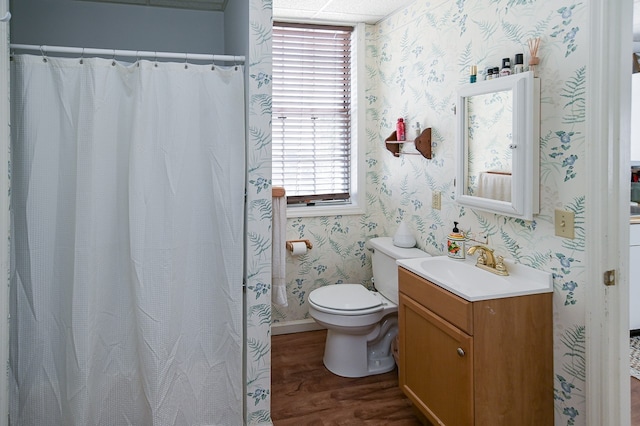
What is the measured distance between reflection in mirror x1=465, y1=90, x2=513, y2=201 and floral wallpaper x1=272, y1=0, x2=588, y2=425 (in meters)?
0.15

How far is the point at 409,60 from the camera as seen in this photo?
10.4 ft

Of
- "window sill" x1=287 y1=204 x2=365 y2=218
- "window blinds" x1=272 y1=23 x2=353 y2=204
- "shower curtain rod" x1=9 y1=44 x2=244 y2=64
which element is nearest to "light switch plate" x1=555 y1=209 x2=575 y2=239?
"shower curtain rod" x1=9 y1=44 x2=244 y2=64

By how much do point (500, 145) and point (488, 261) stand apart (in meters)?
0.56

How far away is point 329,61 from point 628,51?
2.22 m

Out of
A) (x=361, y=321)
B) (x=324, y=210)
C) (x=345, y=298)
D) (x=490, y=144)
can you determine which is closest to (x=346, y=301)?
(x=345, y=298)

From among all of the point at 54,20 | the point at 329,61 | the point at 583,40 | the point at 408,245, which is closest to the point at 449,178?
the point at 408,245

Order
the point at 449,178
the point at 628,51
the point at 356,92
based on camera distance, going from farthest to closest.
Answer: the point at 356,92
the point at 449,178
the point at 628,51

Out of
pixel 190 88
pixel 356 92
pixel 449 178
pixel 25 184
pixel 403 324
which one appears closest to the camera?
pixel 25 184

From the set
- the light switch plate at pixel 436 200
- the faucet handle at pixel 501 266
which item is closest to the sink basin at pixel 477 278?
the faucet handle at pixel 501 266

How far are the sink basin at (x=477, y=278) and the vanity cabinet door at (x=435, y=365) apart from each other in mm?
166

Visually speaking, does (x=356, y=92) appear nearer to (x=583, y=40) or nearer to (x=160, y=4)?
(x=160, y=4)

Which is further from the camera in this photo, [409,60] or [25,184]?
[409,60]

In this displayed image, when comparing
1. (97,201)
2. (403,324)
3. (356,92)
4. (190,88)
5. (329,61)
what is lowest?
(403,324)

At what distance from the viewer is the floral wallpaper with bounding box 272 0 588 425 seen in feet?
6.25
